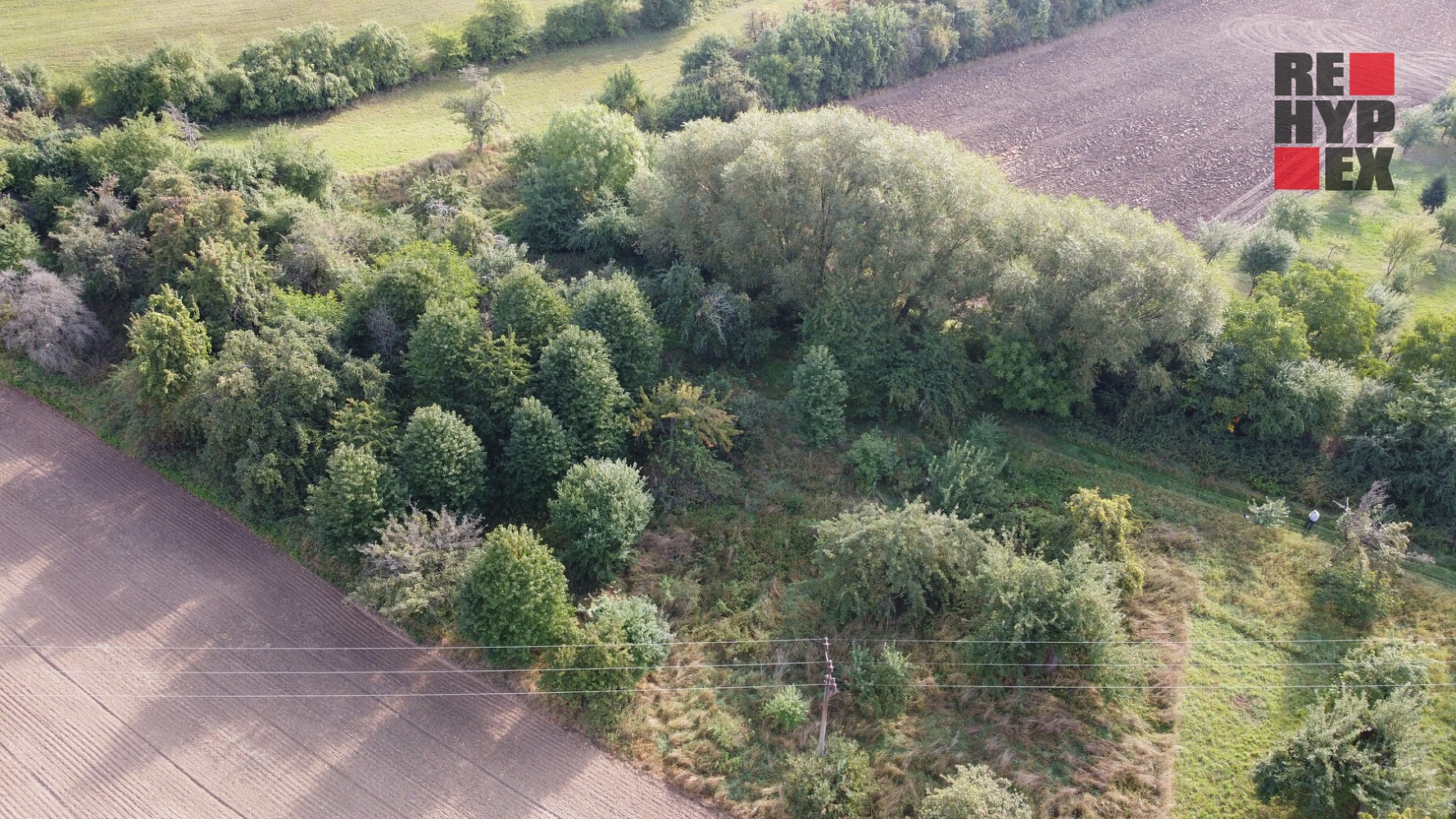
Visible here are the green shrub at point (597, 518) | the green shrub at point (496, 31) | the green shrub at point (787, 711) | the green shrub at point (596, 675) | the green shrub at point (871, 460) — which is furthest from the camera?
the green shrub at point (496, 31)

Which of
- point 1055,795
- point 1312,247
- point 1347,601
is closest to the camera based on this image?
point 1055,795

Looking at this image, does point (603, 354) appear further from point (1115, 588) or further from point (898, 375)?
point (1115, 588)

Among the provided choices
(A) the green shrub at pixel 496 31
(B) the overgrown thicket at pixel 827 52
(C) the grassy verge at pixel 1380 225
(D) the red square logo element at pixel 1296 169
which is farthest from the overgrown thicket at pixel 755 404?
(A) the green shrub at pixel 496 31

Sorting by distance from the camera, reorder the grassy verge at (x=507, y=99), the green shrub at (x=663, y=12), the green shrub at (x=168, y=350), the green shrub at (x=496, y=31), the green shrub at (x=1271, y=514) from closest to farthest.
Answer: the green shrub at (x=1271, y=514)
the green shrub at (x=168, y=350)
the grassy verge at (x=507, y=99)
the green shrub at (x=496, y=31)
the green shrub at (x=663, y=12)

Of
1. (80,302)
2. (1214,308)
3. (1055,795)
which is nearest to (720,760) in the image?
(1055,795)

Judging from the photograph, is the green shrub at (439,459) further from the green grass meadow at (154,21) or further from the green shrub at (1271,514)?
the green grass meadow at (154,21)
